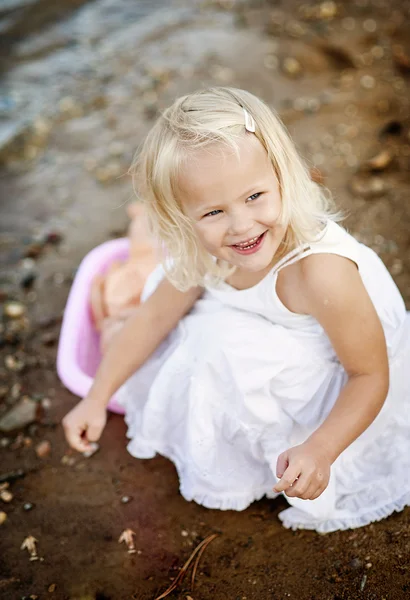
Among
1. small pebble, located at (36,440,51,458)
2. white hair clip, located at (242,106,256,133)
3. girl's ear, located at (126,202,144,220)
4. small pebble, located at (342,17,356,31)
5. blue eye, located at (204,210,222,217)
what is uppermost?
white hair clip, located at (242,106,256,133)

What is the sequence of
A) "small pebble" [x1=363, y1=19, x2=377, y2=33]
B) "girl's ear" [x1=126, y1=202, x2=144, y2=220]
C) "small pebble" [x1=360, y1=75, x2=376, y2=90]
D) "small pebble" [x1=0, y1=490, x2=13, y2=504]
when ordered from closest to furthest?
"small pebble" [x1=0, y1=490, x2=13, y2=504] → "girl's ear" [x1=126, y1=202, x2=144, y2=220] → "small pebble" [x1=360, y1=75, x2=376, y2=90] → "small pebble" [x1=363, y1=19, x2=377, y2=33]

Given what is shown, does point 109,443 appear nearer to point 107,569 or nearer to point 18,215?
point 107,569

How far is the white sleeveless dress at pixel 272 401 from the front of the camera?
68.1 inches

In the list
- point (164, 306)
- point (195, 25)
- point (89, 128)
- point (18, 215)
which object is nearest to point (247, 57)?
point (195, 25)

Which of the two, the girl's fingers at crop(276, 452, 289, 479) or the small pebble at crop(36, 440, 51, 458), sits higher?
the girl's fingers at crop(276, 452, 289, 479)

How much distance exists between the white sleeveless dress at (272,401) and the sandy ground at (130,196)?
3.8 inches

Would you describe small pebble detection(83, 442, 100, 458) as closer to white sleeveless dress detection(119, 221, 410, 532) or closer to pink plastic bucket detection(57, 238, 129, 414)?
pink plastic bucket detection(57, 238, 129, 414)

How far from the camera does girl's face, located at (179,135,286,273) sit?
142 cm

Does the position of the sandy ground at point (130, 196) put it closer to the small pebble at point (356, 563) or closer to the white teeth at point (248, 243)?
the small pebble at point (356, 563)

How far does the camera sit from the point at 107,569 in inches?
73.2

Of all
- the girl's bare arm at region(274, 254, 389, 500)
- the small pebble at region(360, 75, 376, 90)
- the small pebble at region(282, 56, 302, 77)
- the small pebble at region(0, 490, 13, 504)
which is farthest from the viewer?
the small pebble at region(282, 56, 302, 77)

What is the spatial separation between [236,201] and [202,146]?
0.16 metres

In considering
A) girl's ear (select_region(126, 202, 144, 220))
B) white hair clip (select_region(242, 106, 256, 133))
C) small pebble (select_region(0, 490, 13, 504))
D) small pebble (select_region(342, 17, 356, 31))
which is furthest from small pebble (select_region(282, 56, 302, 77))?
small pebble (select_region(0, 490, 13, 504))

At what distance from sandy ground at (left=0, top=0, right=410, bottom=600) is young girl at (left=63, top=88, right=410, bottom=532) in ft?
0.43
